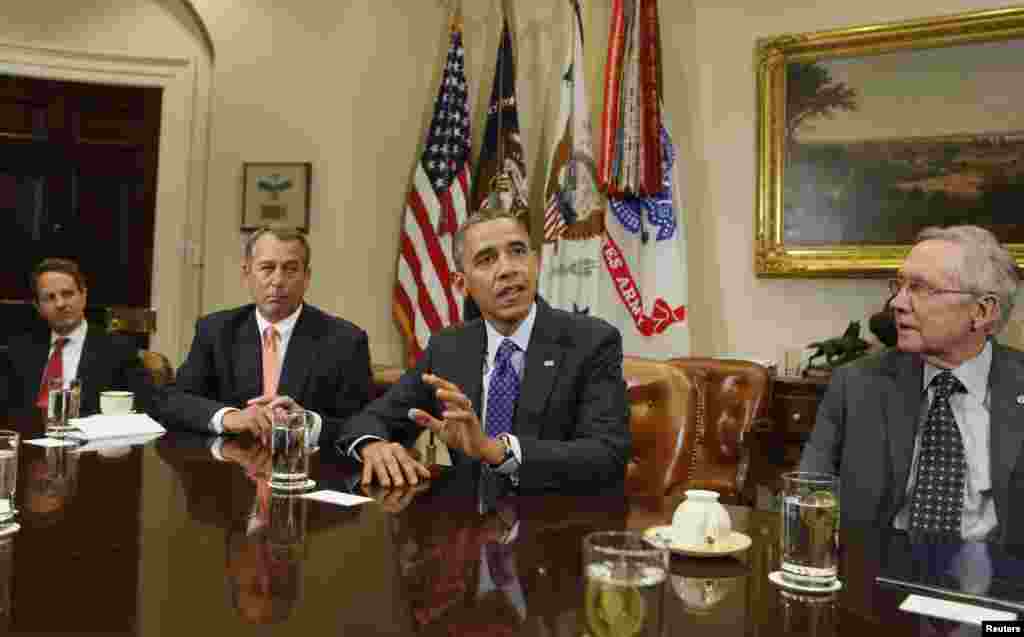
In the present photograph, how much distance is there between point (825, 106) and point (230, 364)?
10.8 ft

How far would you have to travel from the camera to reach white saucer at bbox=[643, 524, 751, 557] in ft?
3.92

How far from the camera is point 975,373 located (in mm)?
1926

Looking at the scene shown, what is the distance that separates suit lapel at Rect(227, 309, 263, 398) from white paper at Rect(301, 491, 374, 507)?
1190mm

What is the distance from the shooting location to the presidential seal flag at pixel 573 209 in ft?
14.7

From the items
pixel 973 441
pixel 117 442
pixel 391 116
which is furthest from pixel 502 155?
pixel 973 441

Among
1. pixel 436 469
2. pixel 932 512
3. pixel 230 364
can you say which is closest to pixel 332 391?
pixel 230 364

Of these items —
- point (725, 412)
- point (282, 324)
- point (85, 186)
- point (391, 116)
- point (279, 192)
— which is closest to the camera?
point (282, 324)

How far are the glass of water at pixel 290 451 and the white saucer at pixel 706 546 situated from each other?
685 mm

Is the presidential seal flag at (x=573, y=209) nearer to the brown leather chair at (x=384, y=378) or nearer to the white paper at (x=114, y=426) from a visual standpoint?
the brown leather chair at (x=384, y=378)

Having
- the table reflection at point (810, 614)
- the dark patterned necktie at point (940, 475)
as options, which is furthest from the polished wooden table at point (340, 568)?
the dark patterned necktie at point (940, 475)

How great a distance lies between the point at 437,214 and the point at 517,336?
2.74 meters

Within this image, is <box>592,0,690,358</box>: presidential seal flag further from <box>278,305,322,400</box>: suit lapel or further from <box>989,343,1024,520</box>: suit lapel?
<box>989,343,1024,520</box>: suit lapel

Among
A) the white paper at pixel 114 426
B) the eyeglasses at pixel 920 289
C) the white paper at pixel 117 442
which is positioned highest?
the eyeglasses at pixel 920 289

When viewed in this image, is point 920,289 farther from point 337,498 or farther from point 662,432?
point 337,498
